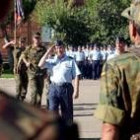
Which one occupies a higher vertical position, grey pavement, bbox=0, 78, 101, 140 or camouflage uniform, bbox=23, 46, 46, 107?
camouflage uniform, bbox=23, 46, 46, 107

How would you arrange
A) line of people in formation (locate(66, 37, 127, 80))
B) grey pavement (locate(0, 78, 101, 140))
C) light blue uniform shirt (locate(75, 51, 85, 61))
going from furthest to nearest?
1. light blue uniform shirt (locate(75, 51, 85, 61))
2. line of people in formation (locate(66, 37, 127, 80))
3. grey pavement (locate(0, 78, 101, 140))

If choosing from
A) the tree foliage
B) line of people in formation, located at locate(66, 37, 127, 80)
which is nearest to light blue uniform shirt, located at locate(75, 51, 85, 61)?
line of people in formation, located at locate(66, 37, 127, 80)

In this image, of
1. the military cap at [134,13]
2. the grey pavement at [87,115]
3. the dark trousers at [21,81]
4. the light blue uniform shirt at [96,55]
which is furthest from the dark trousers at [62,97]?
the light blue uniform shirt at [96,55]

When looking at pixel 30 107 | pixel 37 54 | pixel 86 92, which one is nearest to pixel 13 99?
pixel 30 107

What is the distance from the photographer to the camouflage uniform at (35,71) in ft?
42.7

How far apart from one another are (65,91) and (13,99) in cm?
923

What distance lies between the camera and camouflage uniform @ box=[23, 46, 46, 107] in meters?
13.0

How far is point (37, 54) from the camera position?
42.6ft

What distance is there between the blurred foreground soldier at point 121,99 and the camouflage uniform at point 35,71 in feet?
31.5

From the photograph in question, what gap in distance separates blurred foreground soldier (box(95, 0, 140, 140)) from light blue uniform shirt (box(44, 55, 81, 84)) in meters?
6.99

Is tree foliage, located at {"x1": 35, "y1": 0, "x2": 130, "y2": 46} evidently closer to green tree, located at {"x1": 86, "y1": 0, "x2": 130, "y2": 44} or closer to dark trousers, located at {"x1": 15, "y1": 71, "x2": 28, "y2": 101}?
green tree, located at {"x1": 86, "y1": 0, "x2": 130, "y2": 44}

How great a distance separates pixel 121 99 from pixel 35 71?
10022mm

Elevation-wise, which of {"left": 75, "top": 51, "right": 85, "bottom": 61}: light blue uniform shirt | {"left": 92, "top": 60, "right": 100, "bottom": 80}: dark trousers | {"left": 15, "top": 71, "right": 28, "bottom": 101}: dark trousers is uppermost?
{"left": 15, "top": 71, "right": 28, "bottom": 101}: dark trousers

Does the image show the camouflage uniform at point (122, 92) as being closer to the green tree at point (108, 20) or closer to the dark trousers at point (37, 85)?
the dark trousers at point (37, 85)
